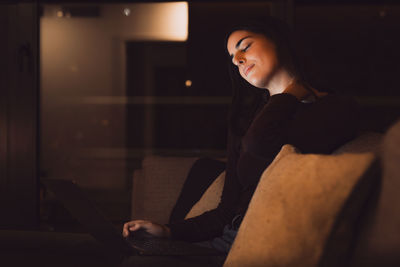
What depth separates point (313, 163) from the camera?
3.68ft

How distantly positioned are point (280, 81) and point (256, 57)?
116mm

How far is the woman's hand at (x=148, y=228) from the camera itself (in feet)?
5.30

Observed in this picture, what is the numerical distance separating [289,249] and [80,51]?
39.4 feet

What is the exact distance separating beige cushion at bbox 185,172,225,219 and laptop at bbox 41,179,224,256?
0.54 m

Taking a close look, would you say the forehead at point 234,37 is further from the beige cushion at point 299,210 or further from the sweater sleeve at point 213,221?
the beige cushion at point 299,210

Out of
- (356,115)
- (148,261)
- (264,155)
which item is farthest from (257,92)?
(148,261)

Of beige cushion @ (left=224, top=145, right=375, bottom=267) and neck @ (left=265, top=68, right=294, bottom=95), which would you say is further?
neck @ (left=265, top=68, right=294, bottom=95)

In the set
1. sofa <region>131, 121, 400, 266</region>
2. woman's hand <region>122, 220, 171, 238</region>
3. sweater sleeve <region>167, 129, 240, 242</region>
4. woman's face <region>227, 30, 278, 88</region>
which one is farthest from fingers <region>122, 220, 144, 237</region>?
woman's face <region>227, 30, 278, 88</region>

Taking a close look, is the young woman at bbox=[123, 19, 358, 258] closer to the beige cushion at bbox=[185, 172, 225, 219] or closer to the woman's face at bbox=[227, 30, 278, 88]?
the woman's face at bbox=[227, 30, 278, 88]

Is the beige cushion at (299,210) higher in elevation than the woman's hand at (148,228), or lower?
higher

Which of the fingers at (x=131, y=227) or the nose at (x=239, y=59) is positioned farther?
the nose at (x=239, y=59)

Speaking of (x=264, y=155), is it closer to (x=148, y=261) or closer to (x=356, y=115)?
(x=356, y=115)

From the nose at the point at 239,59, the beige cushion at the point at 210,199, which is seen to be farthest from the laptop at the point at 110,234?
the nose at the point at 239,59

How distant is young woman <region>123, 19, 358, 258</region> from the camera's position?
1451mm
